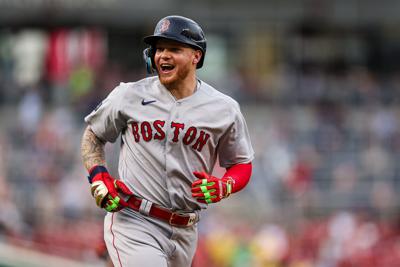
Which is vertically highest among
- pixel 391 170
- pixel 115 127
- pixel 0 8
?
pixel 115 127

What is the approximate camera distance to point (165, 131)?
6016 millimetres

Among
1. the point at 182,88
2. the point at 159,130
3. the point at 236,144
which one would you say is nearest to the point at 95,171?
the point at 159,130

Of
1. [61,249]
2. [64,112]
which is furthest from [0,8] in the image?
[61,249]

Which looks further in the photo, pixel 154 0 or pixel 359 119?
pixel 154 0

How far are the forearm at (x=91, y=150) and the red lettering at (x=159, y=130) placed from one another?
1.27 feet

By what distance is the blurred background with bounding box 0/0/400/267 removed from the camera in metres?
15.0

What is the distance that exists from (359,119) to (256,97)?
3074 millimetres

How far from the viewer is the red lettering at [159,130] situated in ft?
19.7

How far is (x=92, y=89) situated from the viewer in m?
21.5

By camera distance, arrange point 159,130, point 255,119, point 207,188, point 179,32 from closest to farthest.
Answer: point 207,188 → point 179,32 → point 159,130 → point 255,119

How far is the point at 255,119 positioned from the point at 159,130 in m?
17.3

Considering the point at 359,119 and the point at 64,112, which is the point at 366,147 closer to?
the point at 359,119

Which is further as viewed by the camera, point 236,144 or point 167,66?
point 236,144

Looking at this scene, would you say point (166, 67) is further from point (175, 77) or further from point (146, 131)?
point (146, 131)
